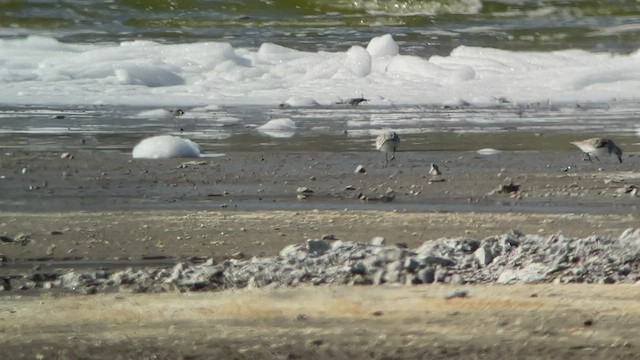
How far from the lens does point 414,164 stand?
37.9 feet

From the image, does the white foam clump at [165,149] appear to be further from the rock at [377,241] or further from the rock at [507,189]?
the rock at [377,241]

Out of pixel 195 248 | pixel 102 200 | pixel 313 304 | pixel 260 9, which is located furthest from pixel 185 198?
pixel 260 9

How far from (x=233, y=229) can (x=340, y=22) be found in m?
31.4

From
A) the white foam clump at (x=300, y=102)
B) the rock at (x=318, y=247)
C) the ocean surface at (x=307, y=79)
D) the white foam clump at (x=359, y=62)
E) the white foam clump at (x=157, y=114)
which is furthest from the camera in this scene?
the white foam clump at (x=359, y=62)

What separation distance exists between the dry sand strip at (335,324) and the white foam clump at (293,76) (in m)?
13.0

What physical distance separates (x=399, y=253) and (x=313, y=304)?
89 cm

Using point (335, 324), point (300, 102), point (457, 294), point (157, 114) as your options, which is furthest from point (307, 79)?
point (335, 324)

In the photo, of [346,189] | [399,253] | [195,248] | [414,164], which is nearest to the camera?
[399,253]

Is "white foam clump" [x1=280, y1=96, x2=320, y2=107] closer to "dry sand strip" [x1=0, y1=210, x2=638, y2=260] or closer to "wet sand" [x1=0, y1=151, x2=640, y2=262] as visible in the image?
"wet sand" [x1=0, y1=151, x2=640, y2=262]

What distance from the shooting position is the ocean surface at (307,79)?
50.4ft

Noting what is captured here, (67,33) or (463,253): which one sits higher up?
(463,253)

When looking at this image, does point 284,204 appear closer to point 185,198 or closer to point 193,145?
point 185,198

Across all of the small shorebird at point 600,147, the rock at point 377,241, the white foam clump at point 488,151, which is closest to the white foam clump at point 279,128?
the white foam clump at point 488,151

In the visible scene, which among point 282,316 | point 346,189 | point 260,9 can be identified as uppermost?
point 282,316
